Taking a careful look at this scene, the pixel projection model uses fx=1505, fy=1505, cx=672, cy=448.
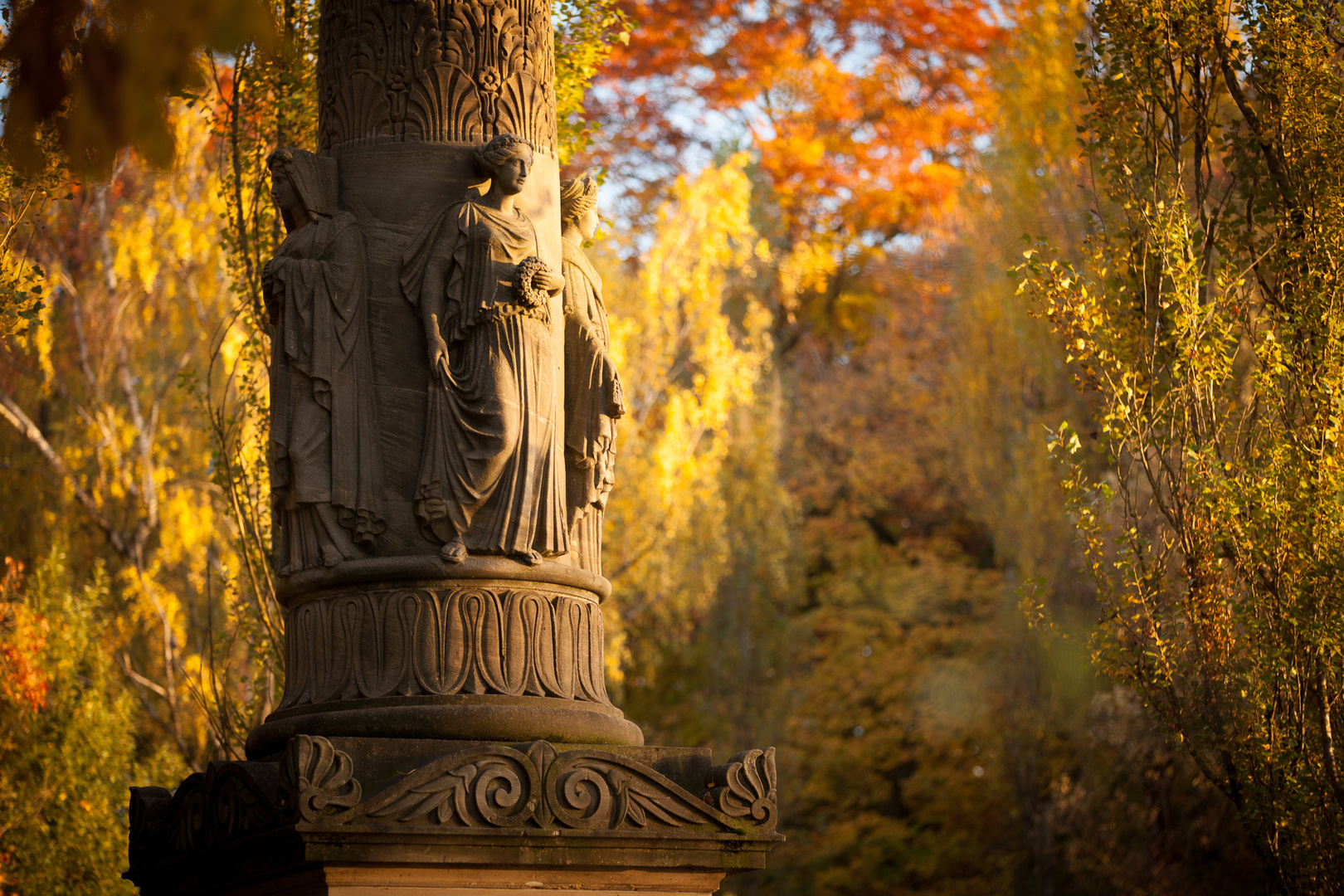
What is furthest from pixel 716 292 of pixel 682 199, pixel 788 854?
pixel 788 854

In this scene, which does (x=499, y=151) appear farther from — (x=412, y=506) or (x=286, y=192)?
(x=412, y=506)

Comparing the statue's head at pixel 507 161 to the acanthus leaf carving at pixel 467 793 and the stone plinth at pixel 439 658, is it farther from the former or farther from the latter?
the acanthus leaf carving at pixel 467 793

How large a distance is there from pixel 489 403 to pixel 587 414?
1.68 ft

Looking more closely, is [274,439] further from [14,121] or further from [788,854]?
[788,854]

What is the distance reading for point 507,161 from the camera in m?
4.92

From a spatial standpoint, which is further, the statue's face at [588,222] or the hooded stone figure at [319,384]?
the statue's face at [588,222]

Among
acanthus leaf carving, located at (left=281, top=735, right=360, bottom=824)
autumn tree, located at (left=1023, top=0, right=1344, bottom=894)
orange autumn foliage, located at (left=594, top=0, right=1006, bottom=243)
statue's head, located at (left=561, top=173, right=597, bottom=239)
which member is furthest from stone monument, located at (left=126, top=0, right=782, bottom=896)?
orange autumn foliage, located at (left=594, top=0, right=1006, bottom=243)

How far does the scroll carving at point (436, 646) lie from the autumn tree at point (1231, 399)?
120 inches

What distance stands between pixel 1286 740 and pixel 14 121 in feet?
19.8

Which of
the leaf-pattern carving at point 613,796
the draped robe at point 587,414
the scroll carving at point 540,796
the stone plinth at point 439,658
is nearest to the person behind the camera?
the scroll carving at point 540,796

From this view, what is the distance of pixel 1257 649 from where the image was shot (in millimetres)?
7109

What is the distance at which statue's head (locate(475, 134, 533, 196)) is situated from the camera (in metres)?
4.91

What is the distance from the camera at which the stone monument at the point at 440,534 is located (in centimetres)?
413

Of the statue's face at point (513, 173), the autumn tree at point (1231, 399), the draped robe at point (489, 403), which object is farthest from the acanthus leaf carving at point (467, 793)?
the autumn tree at point (1231, 399)
